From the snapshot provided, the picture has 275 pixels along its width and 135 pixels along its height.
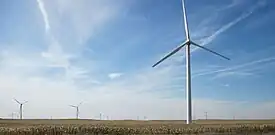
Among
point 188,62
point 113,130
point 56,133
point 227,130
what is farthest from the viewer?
point 188,62

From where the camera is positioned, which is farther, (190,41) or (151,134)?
(190,41)

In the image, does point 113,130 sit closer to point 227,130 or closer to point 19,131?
point 19,131

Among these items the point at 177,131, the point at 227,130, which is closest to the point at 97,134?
the point at 177,131

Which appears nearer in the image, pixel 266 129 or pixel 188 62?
pixel 266 129

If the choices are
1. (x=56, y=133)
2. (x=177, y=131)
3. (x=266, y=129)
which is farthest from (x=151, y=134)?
(x=266, y=129)

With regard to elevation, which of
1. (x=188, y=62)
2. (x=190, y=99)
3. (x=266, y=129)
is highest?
(x=188, y=62)

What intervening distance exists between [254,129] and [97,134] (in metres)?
28.6

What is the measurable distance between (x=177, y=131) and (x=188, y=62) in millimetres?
19450

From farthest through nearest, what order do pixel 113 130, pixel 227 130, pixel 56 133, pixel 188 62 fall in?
1. pixel 188 62
2. pixel 227 130
3. pixel 113 130
4. pixel 56 133

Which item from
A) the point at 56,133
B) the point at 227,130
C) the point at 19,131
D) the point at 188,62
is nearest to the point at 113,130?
the point at 56,133

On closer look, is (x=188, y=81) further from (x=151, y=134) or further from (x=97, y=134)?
(x=97, y=134)

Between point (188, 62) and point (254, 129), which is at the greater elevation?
point (188, 62)

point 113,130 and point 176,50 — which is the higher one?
point 176,50

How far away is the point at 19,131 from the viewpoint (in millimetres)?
53938
